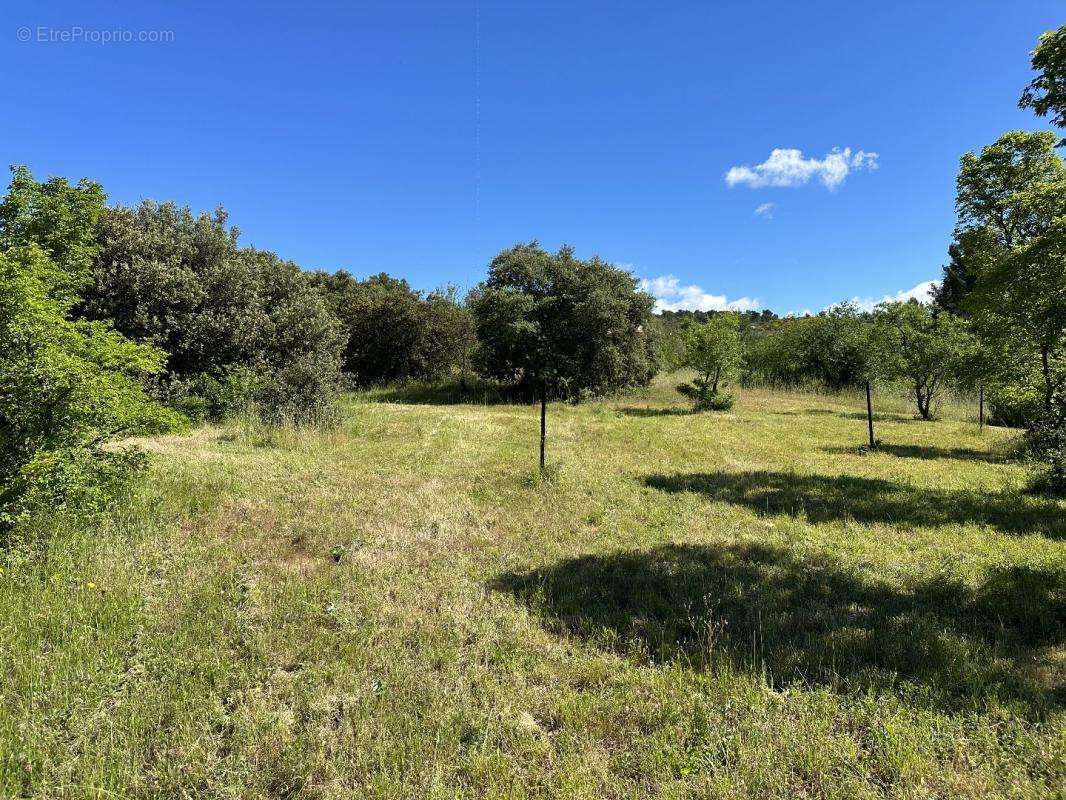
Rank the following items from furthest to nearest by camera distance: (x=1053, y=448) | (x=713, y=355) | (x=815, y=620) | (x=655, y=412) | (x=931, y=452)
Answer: (x=713, y=355) → (x=655, y=412) → (x=931, y=452) → (x=1053, y=448) → (x=815, y=620)

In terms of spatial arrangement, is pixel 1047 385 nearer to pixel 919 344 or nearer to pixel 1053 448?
pixel 1053 448

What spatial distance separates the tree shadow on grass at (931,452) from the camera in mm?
10953

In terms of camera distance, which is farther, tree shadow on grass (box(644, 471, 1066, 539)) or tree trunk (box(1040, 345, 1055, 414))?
tree trunk (box(1040, 345, 1055, 414))

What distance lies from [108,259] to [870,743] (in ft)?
57.6

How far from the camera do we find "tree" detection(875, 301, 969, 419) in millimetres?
16906

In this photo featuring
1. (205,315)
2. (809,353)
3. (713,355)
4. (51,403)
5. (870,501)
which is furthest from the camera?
(809,353)

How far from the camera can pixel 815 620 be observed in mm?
3938

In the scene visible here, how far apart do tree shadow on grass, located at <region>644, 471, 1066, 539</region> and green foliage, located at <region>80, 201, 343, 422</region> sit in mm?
10405

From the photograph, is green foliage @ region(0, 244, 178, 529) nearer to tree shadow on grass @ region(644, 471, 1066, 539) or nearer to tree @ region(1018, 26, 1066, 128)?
tree shadow on grass @ region(644, 471, 1066, 539)

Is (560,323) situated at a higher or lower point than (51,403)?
higher

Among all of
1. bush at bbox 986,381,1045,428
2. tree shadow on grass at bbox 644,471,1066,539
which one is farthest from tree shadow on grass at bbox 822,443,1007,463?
tree shadow on grass at bbox 644,471,1066,539

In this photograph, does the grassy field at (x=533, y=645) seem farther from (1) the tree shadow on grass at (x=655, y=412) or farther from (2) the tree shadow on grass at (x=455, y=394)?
(2) the tree shadow on grass at (x=455, y=394)

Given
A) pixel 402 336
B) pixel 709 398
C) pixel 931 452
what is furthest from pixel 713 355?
pixel 402 336

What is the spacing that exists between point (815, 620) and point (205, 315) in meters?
15.5
